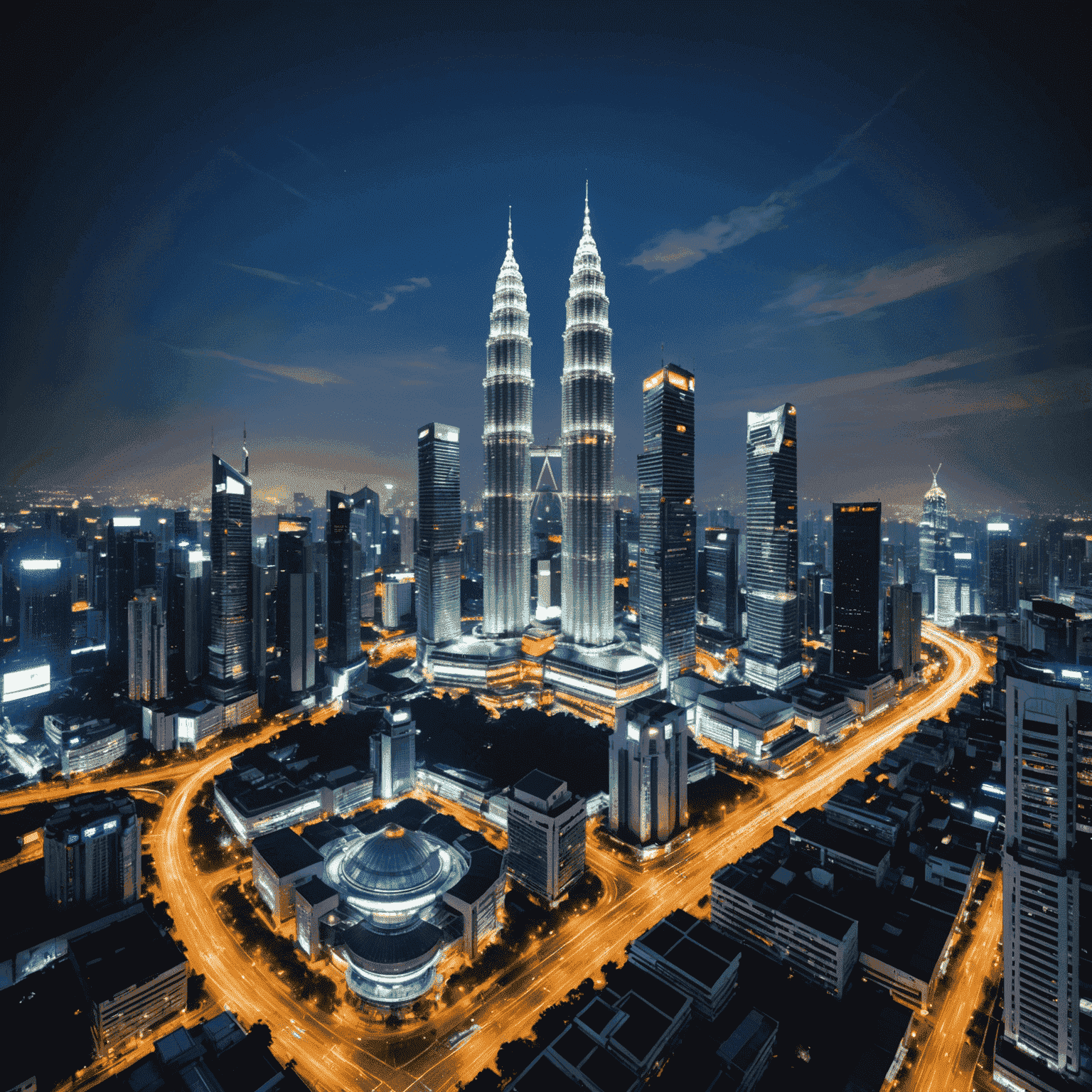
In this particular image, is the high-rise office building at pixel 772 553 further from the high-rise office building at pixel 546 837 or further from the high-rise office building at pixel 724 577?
the high-rise office building at pixel 546 837

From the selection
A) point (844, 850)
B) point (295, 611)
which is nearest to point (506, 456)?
point (295, 611)

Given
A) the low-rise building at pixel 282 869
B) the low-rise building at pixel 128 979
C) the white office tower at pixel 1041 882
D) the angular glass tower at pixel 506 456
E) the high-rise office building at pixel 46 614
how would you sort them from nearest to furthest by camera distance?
the white office tower at pixel 1041 882 < the low-rise building at pixel 128 979 < the low-rise building at pixel 282 869 < the high-rise office building at pixel 46 614 < the angular glass tower at pixel 506 456

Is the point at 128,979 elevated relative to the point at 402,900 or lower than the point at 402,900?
elevated

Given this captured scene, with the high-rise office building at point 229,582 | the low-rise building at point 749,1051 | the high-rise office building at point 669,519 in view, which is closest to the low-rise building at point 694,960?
the low-rise building at point 749,1051

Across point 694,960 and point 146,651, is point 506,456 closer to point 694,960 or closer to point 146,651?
point 146,651

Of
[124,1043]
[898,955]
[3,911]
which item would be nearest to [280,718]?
[3,911]

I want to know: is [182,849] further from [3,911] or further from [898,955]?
[898,955]
